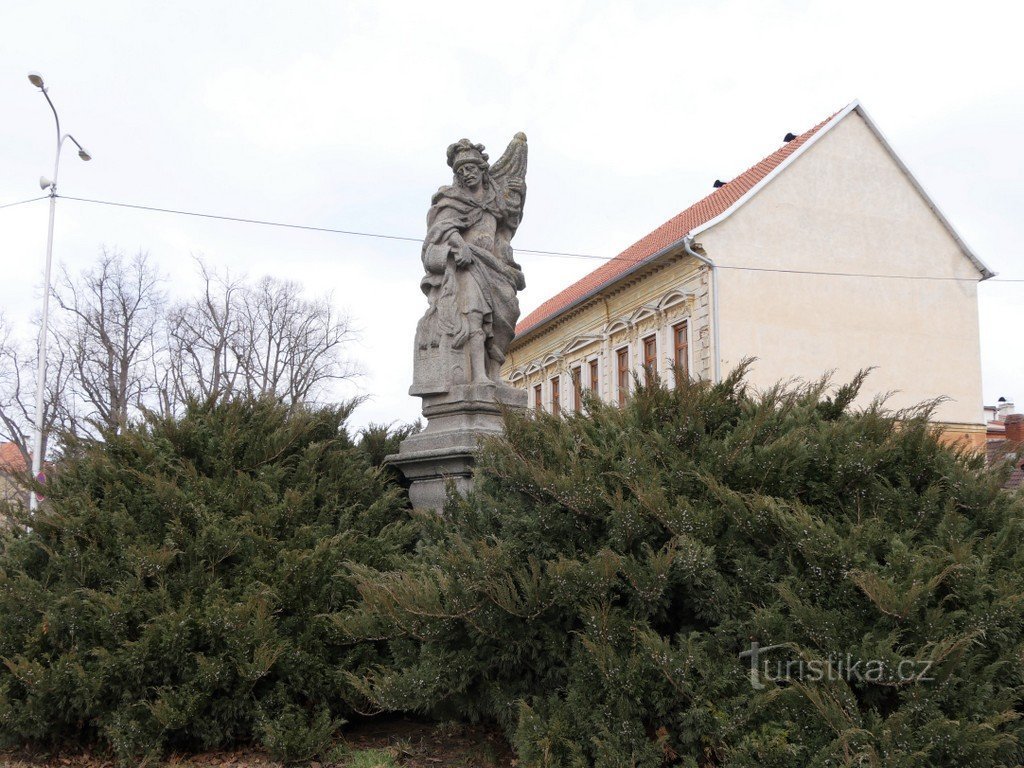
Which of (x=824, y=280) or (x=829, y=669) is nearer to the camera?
(x=829, y=669)

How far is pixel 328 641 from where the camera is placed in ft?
16.4

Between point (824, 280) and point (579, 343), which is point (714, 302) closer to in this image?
point (824, 280)

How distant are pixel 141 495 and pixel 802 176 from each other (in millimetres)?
23413

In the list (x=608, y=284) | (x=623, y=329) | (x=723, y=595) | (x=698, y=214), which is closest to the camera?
(x=723, y=595)

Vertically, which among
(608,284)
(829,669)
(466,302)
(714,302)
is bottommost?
(829,669)

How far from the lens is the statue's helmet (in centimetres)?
732

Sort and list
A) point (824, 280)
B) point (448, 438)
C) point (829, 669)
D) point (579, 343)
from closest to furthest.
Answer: point (829, 669) < point (448, 438) < point (824, 280) < point (579, 343)

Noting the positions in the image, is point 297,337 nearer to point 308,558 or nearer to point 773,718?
point 308,558

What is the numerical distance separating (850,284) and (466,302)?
21079 millimetres

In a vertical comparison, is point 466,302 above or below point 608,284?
below

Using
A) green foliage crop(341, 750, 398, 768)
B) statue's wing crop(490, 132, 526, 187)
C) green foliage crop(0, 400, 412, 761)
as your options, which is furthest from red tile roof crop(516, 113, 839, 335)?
green foliage crop(341, 750, 398, 768)

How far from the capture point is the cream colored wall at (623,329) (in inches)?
987

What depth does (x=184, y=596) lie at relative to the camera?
4.83 meters

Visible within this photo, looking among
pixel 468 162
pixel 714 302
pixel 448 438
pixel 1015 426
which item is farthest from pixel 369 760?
pixel 1015 426
